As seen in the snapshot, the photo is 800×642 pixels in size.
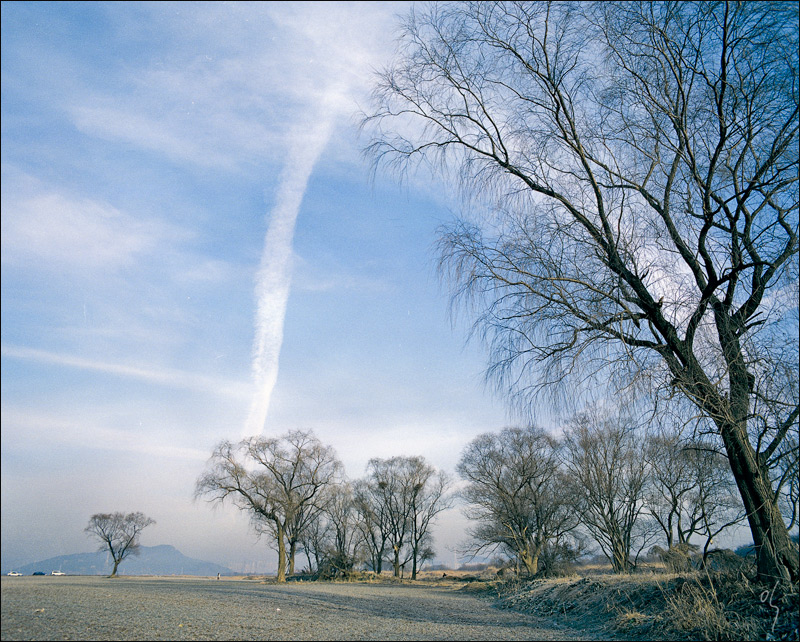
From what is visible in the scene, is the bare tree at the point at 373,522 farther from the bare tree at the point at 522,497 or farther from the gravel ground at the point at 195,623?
the gravel ground at the point at 195,623

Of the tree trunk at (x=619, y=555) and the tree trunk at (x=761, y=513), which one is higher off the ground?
the tree trunk at (x=761, y=513)

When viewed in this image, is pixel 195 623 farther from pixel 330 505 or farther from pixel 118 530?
pixel 330 505

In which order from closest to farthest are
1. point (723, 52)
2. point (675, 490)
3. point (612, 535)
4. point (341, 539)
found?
1. point (723, 52)
2. point (675, 490)
3. point (612, 535)
4. point (341, 539)

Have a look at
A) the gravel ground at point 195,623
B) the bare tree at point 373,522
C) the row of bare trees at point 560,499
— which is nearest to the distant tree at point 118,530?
the gravel ground at point 195,623

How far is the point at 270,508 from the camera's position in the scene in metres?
29.5

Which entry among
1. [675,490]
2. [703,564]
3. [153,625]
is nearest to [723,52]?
[703,564]

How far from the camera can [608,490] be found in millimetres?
25531

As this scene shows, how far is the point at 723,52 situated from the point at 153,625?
10.5 m

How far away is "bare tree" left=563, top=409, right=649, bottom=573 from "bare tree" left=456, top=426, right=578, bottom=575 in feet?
6.11

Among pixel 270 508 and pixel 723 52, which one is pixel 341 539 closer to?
pixel 270 508

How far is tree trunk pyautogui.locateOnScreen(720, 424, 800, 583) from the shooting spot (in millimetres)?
6164

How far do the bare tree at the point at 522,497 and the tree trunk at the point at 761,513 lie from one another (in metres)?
23.1

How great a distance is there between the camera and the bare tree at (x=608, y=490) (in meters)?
24.7

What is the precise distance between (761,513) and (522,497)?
82.1 ft
